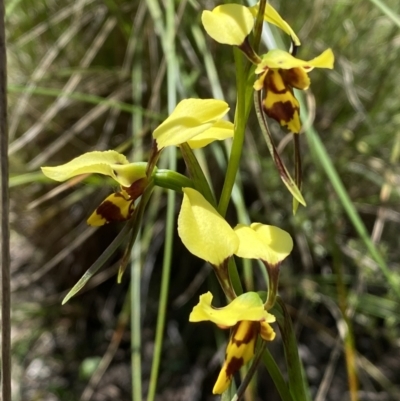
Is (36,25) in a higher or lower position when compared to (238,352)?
lower

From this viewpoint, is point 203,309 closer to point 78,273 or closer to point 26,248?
point 78,273

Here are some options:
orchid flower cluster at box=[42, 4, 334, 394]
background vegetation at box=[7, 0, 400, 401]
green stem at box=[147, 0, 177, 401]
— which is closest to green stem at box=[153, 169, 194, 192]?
orchid flower cluster at box=[42, 4, 334, 394]

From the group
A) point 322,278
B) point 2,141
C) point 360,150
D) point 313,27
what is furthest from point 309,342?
point 2,141

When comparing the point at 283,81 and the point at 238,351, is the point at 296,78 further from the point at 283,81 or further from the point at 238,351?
the point at 238,351

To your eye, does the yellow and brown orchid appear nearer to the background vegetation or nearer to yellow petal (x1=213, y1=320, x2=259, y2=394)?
yellow petal (x1=213, y1=320, x2=259, y2=394)

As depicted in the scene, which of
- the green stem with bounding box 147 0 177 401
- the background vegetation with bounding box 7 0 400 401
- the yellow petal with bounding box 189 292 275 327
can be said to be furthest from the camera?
the background vegetation with bounding box 7 0 400 401

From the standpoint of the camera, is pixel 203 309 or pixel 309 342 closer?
pixel 203 309

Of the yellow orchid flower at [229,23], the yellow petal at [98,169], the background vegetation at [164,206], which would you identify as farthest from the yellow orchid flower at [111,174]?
the background vegetation at [164,206]

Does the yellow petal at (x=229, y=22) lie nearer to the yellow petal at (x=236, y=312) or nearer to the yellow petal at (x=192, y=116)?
the yellow petal at (x=192, y=116)
